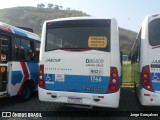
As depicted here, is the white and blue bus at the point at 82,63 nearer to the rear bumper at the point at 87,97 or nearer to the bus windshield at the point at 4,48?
the rear bumper at the point at 87,97

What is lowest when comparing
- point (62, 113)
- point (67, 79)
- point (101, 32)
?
point (62, 113)

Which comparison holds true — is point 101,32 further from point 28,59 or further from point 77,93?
point 28,59

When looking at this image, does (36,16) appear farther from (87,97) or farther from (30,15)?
(87,97)

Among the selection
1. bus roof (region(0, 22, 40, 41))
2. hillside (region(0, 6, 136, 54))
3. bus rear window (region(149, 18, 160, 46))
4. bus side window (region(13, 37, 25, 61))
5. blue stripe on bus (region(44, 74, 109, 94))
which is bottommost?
blue stripe on bus (region(44, 74, 109, 94))

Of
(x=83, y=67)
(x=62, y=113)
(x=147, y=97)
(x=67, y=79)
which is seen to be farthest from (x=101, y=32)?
(x=62, y=113)

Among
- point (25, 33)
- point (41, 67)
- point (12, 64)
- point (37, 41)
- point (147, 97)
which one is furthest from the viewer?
point (37, 41)

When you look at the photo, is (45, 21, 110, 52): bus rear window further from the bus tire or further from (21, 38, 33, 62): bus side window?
the bus tire

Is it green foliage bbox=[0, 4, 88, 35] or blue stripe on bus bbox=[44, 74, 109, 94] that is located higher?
green foliage bbox=[0, 4, 88, 35]

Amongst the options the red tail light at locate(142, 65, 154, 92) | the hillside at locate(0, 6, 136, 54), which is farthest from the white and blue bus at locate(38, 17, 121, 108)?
the hillside at locate(0, 6, 136, 54)

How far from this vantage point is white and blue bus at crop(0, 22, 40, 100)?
30.5 ft

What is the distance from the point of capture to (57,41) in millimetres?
8438

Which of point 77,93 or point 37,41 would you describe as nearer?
point 77,93

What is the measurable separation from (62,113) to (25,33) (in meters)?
3.77

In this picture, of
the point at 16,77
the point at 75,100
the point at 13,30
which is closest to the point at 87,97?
the point at 75,100
